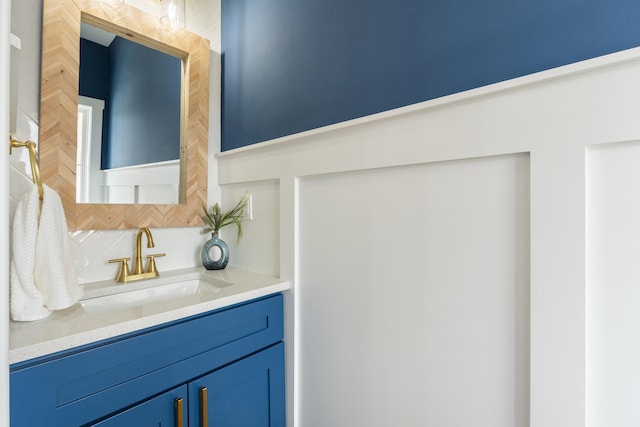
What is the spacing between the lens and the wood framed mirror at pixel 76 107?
3.51 ft

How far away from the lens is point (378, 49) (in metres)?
1.00

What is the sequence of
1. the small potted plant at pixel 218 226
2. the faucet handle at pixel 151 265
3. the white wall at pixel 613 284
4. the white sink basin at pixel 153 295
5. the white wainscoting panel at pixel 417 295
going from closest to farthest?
the white wall at pixel 613 284
the white wainscoting panel at pixel 417 295
the white sink basin at pixel 153 295
the faucet handle at pixel 151 265
the small potted plant at pixel 218 226

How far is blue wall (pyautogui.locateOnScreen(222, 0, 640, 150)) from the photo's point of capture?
0.69m

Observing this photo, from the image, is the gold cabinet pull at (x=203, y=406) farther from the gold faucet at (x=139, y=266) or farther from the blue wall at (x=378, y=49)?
the blue wall at (x=378, y=49)

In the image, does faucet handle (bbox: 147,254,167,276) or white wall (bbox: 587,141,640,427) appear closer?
white wall (bbox: 587,141,640,427)

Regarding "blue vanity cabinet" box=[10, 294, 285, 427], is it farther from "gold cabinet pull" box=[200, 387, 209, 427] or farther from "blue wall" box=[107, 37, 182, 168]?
"blue wall" box=[107, 37, 182, 168]

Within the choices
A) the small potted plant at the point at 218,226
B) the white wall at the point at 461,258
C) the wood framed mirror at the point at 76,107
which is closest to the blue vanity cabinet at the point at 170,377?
the white wall at the point at 461,258

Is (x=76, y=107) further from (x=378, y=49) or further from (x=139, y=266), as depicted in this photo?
(x=378, y=49)

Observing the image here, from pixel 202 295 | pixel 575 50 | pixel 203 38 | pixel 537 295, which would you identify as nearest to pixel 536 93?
pixel 575 50

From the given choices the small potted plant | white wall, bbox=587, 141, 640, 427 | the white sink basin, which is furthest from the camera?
the small potted plant

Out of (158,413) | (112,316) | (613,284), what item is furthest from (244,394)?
(613,284)

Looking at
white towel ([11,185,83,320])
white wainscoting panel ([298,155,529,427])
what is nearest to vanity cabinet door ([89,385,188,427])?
white towel ([11,185,83,320])

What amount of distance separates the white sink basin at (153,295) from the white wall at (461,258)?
1.17 feet

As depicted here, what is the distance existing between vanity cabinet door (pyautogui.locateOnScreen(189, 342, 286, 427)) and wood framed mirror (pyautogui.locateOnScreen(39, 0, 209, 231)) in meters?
0.70
